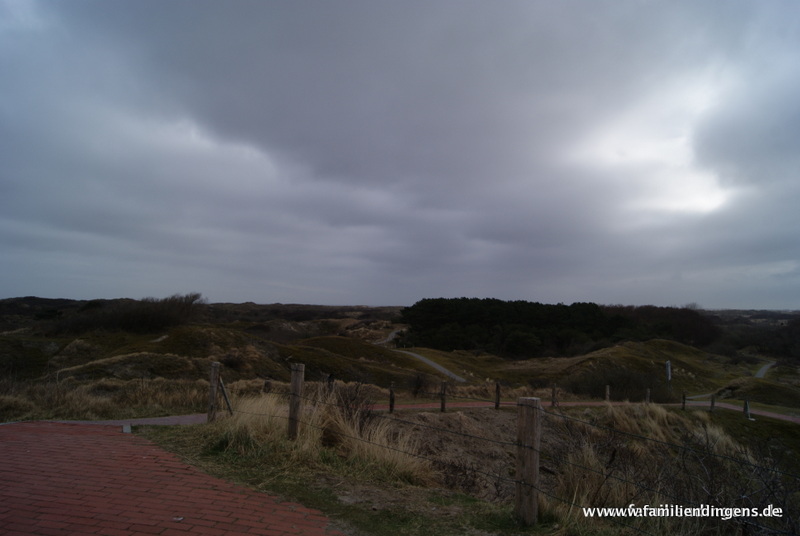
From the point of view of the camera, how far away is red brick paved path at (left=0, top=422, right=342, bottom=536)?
4094mm

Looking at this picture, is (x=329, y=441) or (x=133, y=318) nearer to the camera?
(x=329, y=441)

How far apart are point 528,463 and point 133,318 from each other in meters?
45.8

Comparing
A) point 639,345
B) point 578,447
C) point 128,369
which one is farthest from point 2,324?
point 639,345

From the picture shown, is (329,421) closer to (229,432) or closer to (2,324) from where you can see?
(229,432)

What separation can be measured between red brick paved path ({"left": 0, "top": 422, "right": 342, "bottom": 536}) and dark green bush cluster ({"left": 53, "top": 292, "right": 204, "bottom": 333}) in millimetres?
39405

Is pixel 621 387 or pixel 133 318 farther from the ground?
pixel 133 318

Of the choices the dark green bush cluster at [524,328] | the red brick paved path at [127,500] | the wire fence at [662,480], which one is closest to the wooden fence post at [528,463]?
the wire fence at [662,480]

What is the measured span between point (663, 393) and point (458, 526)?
113 ft

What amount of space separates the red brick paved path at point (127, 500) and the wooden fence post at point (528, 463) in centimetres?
172

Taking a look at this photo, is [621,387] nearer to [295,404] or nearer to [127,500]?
[295,404]

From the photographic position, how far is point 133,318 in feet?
140

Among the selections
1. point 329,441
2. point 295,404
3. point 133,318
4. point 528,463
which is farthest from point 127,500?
point 133,318

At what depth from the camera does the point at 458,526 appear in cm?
452

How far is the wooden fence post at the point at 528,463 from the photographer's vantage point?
4477 mm
